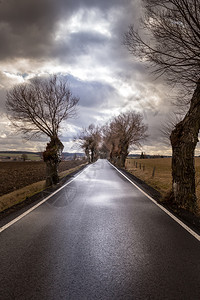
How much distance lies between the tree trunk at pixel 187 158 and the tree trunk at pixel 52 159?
26.1 feet

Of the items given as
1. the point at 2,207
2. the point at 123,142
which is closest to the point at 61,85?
the point at 2,207

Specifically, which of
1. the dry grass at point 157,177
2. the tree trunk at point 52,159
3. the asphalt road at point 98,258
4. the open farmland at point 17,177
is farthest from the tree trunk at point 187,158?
the open farmland at point 17,177

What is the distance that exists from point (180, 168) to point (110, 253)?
4.92m

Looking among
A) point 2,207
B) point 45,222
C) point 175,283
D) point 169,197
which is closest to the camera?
point 175,283

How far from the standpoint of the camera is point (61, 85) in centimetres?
1396

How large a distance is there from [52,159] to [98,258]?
421 inches

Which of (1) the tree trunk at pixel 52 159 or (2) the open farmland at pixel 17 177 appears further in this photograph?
(1) the tree trunk at pixel 52 159

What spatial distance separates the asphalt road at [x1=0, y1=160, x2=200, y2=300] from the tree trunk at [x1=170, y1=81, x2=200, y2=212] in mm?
1690

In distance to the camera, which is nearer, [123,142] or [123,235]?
[123,235]

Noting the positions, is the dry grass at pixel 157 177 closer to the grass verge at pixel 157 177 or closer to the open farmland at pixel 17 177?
the grass verge at pixel 157 177

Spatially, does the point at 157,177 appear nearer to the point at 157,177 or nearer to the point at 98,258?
the point at 157,177

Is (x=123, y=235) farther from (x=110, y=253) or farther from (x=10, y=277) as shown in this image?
(x=10, y=277)

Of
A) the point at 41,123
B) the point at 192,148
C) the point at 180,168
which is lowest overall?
the point at 180,168

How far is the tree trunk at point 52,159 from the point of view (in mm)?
13109
